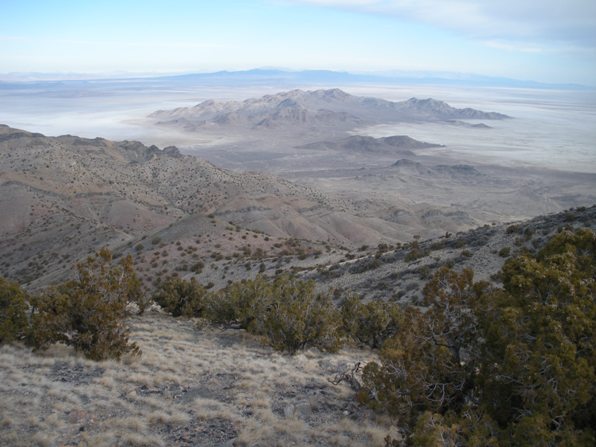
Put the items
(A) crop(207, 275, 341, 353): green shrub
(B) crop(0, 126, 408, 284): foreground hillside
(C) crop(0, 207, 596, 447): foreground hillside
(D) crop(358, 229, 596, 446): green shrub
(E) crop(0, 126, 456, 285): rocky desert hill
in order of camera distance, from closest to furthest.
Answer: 1. (D) crop(358, 229, 596, 446): green shrub
2. (C) crop(0, 207, 596, 447): foreground hillside
3. (A) crop(207, 275, 341, 353): green shrub
4. (E) crop(0, 126, 456, 285): rocky desert hill
5. (B) crop(0, 126, 408, 284): foreground hillside

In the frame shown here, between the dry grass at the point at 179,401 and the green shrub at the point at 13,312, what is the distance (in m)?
0.57

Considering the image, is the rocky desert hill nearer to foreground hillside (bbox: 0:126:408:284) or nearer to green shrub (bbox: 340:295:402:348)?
foreground hillside (bbox: 0:126:408:284)

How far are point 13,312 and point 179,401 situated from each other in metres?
4.90

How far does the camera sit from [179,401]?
804 cm

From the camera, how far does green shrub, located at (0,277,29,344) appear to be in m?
10.4

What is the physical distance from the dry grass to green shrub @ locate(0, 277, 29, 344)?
570 millimetres

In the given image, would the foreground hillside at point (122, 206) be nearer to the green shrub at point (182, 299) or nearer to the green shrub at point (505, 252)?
the green shrub at point (182, 299)

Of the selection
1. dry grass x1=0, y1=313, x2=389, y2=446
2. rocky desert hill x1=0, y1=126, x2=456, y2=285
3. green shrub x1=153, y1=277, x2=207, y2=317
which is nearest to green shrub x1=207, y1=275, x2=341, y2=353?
dry grass x1=0, y1=313, x2=389, y2=446

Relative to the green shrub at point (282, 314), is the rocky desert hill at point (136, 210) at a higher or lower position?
lower

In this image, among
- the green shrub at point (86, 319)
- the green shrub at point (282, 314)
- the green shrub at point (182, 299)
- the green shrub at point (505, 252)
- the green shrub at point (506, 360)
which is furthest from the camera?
the green shrub at point (505, 252)

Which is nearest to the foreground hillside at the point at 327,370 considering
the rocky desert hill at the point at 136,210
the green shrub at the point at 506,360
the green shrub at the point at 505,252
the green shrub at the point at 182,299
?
the green shrub at the point at 506,360

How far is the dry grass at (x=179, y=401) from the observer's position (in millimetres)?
6723

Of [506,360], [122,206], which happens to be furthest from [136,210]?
[506,360]

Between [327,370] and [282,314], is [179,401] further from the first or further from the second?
[282,314]
